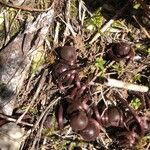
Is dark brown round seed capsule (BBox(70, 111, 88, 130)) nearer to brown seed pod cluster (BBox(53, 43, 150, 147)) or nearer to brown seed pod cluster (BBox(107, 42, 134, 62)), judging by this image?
brown seed pod cluster (BBox(53, 43, 150, 147))

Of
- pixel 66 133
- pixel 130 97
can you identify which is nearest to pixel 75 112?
pixel 66 133

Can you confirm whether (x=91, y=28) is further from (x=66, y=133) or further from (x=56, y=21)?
(x=66, y=133)

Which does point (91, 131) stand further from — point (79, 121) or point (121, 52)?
point (121, 52)

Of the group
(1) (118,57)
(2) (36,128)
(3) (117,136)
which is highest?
(1) (118,57)

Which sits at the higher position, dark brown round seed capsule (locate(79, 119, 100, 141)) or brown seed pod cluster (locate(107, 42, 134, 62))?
brown seed pod cluster (locate(107, 42, 134, 62))

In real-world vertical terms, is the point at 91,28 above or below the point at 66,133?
above

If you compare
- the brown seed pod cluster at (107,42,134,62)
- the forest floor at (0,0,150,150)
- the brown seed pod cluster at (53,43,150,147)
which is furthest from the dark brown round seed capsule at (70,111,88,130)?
the brown seed pod cluster at (107,42,134,62)

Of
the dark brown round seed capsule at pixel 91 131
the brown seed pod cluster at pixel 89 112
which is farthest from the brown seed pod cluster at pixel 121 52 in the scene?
the dark brown round seed capsule at pixel 91 131
